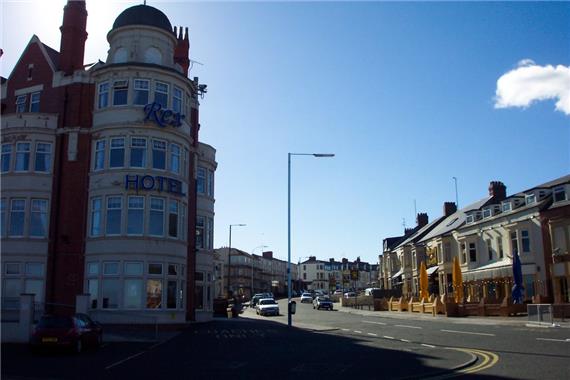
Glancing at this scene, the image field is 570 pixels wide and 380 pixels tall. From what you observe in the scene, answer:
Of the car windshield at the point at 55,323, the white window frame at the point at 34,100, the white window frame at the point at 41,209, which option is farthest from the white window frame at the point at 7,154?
the car windshield at the point at 55,323

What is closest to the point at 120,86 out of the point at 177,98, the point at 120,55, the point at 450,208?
the point at 120,55

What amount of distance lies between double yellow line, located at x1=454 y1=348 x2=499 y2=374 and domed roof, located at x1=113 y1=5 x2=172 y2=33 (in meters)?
23.6

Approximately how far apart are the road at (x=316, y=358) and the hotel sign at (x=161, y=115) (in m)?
11.7

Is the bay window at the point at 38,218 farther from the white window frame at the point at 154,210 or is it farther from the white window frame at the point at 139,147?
the white window frame at the point at 154,210

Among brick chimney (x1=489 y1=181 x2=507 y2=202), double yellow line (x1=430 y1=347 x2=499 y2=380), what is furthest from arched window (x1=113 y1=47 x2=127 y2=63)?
brick chimney (x1=489 y1=181 x2=507 y2=202)

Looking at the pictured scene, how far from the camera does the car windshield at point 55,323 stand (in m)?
19.1

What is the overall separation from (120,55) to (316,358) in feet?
70.9

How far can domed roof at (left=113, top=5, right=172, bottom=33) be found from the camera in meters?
31.9

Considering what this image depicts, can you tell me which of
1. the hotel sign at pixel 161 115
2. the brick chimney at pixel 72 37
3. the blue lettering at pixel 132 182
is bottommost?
the blue lettering at pixel 132 182

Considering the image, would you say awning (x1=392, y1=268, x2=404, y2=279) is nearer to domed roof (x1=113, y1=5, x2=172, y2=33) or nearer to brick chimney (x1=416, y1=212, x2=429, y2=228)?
brick chimney (x1=416, y1=212, x2=429, y2=228)

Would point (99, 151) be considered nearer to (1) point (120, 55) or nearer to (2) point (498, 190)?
(1) point (120, 55)

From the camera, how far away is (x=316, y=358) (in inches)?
687

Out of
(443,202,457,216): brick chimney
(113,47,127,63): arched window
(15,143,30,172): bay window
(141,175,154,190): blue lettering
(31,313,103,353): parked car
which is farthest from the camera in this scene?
(443,202,457,216): brick chimney

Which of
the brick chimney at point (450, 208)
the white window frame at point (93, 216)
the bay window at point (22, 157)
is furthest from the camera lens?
the brick chimney at point (450, 208)
